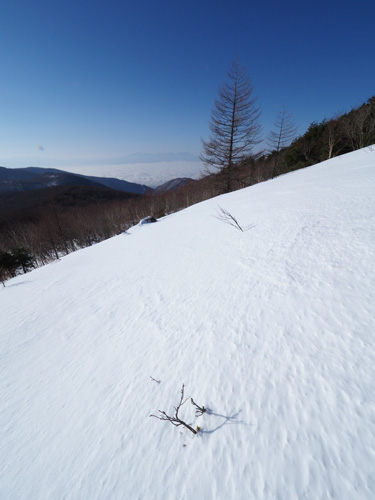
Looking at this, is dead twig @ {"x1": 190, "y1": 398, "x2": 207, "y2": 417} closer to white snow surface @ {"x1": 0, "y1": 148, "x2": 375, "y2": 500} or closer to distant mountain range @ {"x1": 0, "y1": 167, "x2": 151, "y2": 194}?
white snow surface @ {"x1": 0, "y1": 148, "x2": 375, "y2": 500}

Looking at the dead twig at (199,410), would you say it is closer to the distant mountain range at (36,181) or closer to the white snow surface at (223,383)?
the white snow surface at (223,383)

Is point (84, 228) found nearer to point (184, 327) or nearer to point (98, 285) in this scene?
point (98, 285)

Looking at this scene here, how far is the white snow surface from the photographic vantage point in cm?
126

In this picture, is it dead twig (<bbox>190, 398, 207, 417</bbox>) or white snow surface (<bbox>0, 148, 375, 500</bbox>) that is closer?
white snow surface (<bbox>0, 148, 375, 500</bbox>)

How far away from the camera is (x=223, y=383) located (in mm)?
1801

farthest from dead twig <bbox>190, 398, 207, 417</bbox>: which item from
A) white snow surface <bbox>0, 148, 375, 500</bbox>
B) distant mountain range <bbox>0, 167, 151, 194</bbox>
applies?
distant mountain range <bbox>0, 167, 151, 194</bbox>

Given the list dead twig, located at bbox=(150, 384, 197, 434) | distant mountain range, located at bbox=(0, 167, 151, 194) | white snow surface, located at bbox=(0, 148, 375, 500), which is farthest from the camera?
distant mountain range, located at bbox=(0, 167, 151, 194)

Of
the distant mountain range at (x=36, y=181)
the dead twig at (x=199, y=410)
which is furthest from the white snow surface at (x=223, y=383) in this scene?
the distant mountain range at (x=36, y=181)

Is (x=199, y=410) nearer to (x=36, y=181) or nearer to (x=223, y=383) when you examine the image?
(x=223, y=383)

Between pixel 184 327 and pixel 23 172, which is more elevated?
pixel 23 172

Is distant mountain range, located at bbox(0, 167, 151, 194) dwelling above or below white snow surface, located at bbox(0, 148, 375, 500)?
above

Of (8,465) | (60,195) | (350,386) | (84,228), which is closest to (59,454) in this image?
(8,465)

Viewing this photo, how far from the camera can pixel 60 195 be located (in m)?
60.7

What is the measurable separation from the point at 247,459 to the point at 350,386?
956mm
